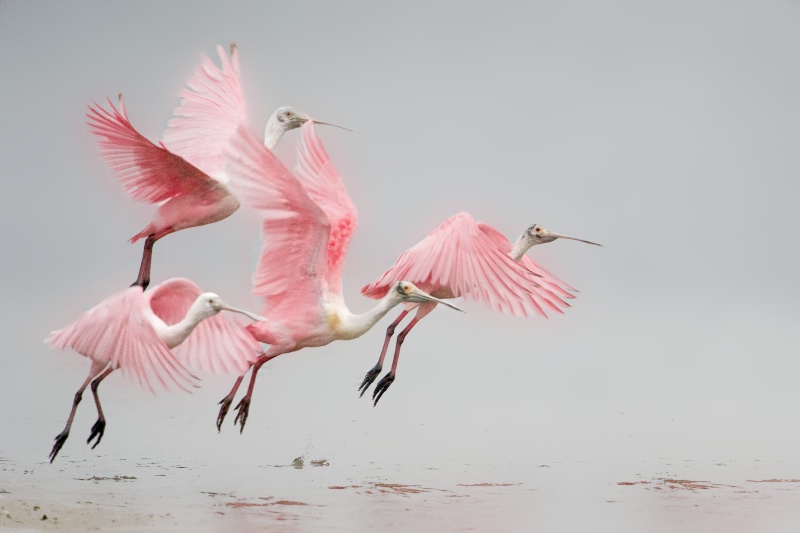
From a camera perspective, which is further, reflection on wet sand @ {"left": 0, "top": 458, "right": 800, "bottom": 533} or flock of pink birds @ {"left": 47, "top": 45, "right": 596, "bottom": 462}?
flock of pink birds @ {"left": 47, "top": 45, "right": 596, "bottom": 462}

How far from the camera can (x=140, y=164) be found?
534 cm

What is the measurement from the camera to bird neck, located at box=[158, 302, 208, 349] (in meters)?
5.07

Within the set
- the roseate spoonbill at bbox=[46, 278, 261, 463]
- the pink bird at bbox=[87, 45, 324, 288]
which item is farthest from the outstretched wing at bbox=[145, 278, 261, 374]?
the pink bird at bbox=[87, 45, 324, 288]

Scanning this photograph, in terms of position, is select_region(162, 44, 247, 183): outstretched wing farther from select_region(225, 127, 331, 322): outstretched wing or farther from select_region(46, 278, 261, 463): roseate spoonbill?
select_region(46, 278, 261, 463): roseate spoonbill

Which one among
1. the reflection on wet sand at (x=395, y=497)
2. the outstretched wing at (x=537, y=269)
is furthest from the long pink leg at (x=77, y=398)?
the outstretched wing at (x=537, y=269)

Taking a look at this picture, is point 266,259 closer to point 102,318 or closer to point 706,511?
point 102,318

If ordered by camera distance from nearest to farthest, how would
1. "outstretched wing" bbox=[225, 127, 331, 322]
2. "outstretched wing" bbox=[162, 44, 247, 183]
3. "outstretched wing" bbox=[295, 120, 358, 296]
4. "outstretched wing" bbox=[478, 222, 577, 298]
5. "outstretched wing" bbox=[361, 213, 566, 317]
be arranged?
"outstretched wing" bbox=[225, 127, 331, 322]
"outstretched wing" bbox=[295, 120, 358, 296]
"outstretched wing" bbox=[361, 213, 566, 317]
"outstretched wing" bbox=[162, 44, 247, 183]
"outstretched wing" bbox=[478, 222, 577, 298]

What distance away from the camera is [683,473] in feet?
20.7

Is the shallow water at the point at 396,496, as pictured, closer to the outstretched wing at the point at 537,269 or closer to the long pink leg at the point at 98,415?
the long pink leg at the point at 98,415

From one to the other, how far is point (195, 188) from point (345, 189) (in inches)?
23.9

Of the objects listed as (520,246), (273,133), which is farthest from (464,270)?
(273,133)

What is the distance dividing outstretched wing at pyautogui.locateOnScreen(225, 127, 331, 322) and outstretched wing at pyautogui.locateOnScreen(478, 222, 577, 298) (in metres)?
0.91

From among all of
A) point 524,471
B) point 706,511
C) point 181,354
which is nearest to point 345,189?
point 181,354

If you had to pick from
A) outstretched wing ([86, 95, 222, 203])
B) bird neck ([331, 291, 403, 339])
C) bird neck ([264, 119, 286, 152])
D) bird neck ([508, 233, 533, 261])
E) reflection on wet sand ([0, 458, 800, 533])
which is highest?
bird neck ([264, 119, 286, 152])
